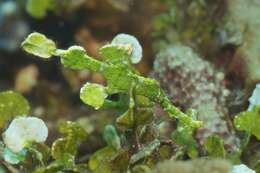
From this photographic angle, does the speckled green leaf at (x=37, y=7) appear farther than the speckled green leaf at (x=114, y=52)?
Yes

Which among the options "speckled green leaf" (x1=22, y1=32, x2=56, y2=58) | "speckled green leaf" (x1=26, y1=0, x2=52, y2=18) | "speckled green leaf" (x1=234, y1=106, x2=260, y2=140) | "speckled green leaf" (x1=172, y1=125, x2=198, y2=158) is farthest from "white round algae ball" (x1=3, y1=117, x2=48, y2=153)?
Answer: "speckled green leaf" (x1=26, y1=0, x2=52, y2=18)

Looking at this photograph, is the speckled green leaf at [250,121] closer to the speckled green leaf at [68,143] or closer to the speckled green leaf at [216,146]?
the speckled green leaf at [216,146]

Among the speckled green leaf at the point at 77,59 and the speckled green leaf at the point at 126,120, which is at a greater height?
the speckled green leaf at the point at 77,59

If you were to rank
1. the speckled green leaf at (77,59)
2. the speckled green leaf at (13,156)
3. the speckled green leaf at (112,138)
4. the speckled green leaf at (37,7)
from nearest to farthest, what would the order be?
the speckled green leaf at (77,59) → the speckled green leaf at (13,156) → the speckled green leaf at (112,138) → the speckled green leaf at (37,7)

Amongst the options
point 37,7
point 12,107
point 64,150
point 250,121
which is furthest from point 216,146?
point 37,7

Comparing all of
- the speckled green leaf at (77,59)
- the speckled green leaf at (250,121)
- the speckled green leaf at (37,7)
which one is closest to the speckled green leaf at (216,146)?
the speckled green leaf at (250,121)

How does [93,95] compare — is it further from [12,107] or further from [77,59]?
[12,107]
